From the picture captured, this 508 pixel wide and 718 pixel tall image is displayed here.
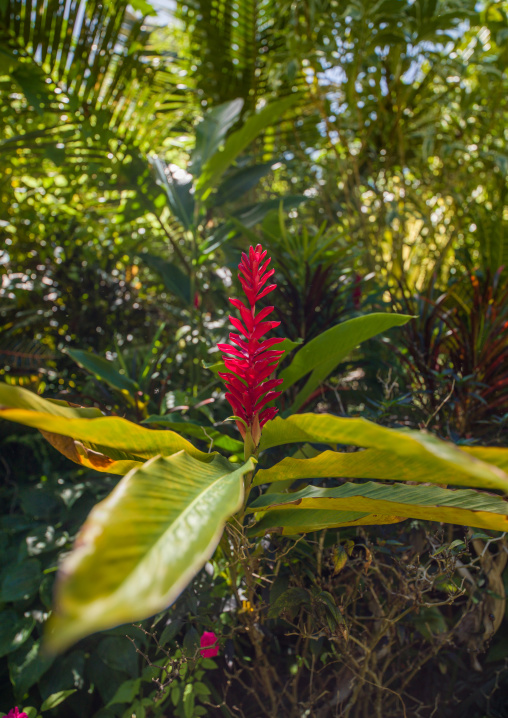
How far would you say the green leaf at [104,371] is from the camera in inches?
55.9

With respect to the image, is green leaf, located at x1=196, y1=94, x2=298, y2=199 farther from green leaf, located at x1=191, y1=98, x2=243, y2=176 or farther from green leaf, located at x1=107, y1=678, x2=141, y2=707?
green leaf, located at x1=107, y1=678, x2=141, y2=707

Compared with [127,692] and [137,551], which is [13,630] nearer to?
[127,692]

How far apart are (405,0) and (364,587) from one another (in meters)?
2.50

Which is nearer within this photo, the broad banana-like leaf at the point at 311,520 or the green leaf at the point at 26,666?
the broad banana-like leaf at the point at 311,520

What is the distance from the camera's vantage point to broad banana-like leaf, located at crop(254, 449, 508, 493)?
56cm

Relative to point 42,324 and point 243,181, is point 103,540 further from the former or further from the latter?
point 42,324

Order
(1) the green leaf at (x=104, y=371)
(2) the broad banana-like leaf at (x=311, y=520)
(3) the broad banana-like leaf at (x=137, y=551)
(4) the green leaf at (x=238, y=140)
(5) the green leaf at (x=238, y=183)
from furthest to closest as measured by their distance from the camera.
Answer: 1. (5) the green leaf at (x=238, y=183)
2. (4) the green leaf at (x=238, y=140)
3. (1) the green leaf at (x=104, y=371)
4. (2) the broad banana-like leaf at (x=311, y=520)
5. (3) the broad banana-like leaf at (x=137, y=551)

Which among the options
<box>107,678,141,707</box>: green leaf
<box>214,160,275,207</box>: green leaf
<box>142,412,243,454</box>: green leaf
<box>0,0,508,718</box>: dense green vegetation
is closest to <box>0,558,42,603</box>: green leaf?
<box>0,0,508,718</box>: dense green vegetation

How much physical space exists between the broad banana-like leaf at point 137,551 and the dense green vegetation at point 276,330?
22 cm

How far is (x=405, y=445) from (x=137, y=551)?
29 cm

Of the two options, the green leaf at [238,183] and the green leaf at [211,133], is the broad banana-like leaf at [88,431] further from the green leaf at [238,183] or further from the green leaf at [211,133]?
the green leaf at [238,183]

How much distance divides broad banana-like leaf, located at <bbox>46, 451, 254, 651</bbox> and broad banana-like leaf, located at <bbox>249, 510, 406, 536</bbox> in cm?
25

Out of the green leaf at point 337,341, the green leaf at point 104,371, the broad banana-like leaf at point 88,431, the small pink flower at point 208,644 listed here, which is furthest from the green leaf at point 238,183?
the small pink flower at point 208,644

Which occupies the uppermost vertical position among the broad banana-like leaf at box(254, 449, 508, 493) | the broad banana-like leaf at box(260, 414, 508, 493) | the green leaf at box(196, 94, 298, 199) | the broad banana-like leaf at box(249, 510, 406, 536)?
the green leaf at box(196, 94, 298, 199)
